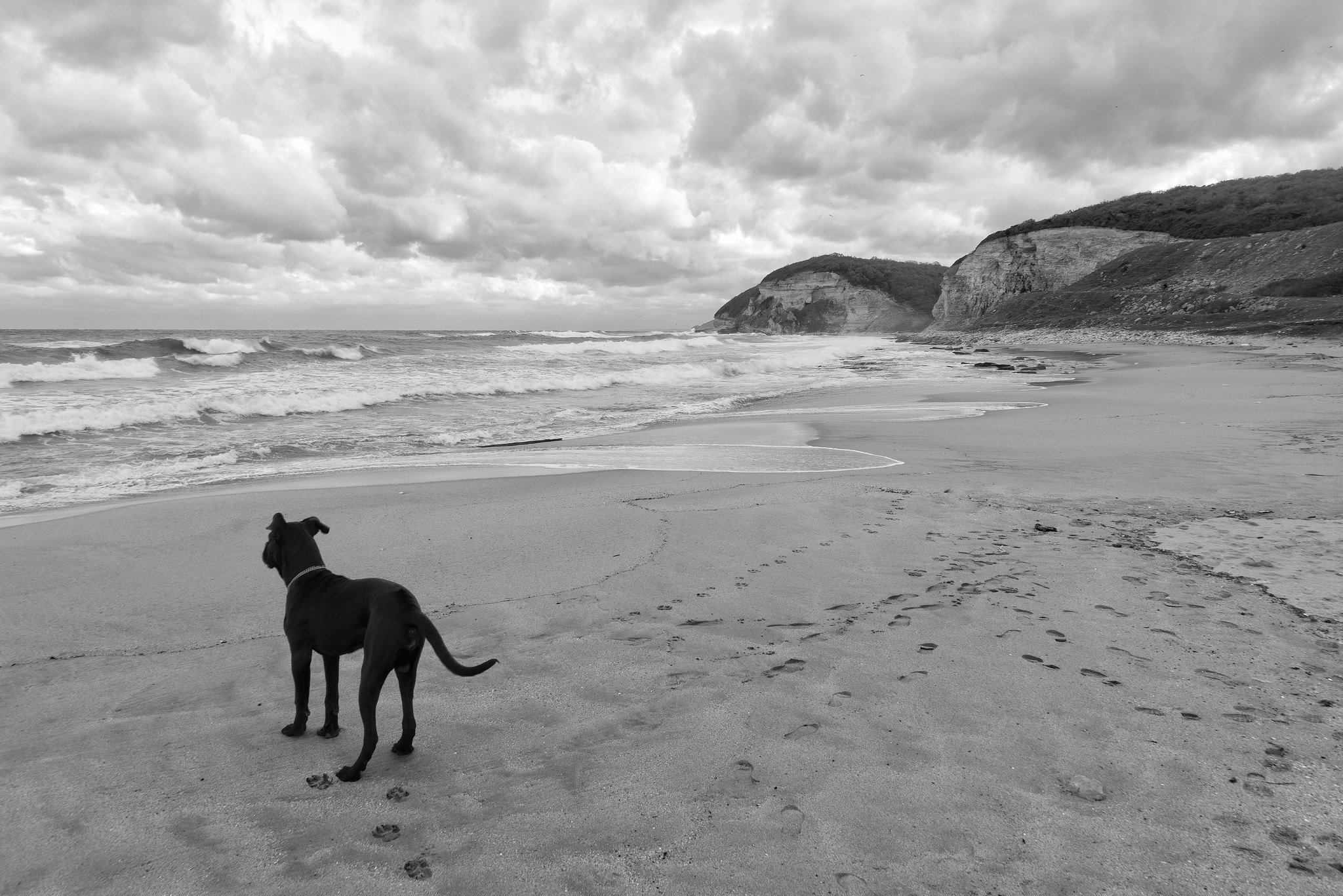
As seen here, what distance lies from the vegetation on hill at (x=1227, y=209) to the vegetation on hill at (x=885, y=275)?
47923 mm

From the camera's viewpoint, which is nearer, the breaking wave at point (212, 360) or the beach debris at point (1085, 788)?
the beach debris at point (1085, 788)

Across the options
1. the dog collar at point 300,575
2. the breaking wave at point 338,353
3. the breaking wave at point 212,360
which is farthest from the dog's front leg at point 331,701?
the breaking wave at point 338,353

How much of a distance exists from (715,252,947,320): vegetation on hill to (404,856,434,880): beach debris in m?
135

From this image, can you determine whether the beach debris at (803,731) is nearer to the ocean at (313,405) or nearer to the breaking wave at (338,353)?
the ocean at (313,405)

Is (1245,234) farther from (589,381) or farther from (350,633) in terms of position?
(350,633)

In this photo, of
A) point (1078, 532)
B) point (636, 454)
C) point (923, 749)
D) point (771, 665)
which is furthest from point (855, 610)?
point (636, 454)

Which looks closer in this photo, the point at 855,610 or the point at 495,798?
the point at 495,798

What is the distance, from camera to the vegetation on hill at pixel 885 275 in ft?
449

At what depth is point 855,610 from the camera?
14.0 ft

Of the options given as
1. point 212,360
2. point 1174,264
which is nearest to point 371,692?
point 212,360

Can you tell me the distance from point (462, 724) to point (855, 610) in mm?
2407

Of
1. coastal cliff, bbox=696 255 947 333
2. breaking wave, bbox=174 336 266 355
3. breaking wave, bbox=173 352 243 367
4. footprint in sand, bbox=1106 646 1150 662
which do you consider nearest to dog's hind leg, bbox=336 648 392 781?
footprint in sand, bbox=1106 646 1150 662

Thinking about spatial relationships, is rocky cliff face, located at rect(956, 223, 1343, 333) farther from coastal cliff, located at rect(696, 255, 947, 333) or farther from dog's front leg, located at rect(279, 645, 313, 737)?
coastal cliff, located at rect(696, 255, 947, 333)

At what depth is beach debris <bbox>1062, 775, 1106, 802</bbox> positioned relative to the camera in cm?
248
